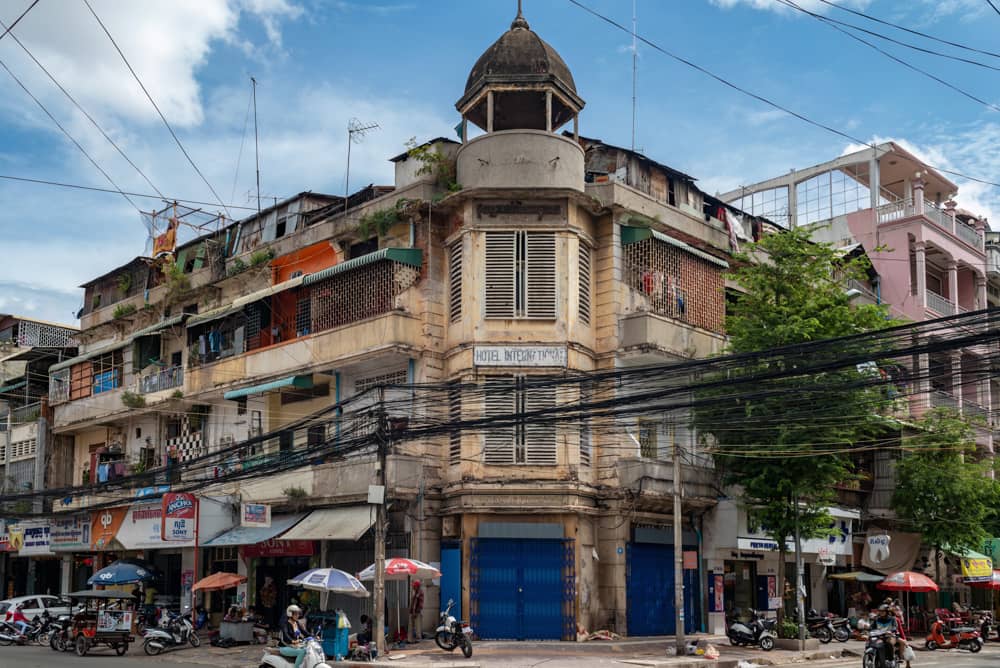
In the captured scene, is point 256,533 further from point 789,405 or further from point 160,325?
point 789,405

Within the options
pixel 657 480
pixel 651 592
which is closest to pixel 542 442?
pixel 657 480

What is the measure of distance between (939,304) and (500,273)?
70.0 ft

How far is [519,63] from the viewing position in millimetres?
28359

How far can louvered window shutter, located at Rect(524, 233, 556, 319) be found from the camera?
2673 cm

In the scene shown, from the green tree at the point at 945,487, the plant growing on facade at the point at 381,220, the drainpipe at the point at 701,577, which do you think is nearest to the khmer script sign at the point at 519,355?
the plant growing on facade at the point at 381,220

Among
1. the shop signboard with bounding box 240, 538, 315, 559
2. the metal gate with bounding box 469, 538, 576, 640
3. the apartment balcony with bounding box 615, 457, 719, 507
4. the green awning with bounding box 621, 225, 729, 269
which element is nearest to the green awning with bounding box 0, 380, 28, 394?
the shop signboard with bounding box 240, 538, 315, 559

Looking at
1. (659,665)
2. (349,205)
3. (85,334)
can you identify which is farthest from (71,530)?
(659,665)

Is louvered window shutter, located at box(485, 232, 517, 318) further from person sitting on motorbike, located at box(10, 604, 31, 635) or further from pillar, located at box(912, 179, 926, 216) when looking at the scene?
pillar, located at box(912, 179, 926, 216)

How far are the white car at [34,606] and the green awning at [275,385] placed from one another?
337 inches

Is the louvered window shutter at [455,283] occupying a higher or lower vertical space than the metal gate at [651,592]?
higher

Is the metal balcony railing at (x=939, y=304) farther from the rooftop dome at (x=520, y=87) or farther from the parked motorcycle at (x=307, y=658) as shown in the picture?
the parked motorcycle at (x=307, y=658)

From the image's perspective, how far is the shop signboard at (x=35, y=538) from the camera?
125 feet

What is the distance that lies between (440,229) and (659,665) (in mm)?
13068

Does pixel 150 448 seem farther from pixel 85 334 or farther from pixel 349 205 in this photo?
pixel 349 205
